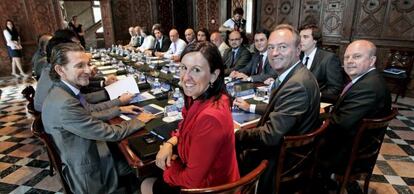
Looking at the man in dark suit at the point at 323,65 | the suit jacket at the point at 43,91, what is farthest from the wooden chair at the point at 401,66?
the suit jacket at the point at 43,91

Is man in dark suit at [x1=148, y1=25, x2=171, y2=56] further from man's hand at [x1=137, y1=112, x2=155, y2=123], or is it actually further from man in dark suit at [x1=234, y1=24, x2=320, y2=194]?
man in dark suit at [x1=234, y1=24, x2=320, y2=194]

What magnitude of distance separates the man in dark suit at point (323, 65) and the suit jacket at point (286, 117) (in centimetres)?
106

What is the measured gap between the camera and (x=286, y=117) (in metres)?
1.41

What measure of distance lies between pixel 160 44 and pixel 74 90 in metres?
4.49

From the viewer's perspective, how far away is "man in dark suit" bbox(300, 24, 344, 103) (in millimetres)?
2482

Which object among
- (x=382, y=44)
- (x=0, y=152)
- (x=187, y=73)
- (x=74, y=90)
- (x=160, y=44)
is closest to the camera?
(x=187, y=73)

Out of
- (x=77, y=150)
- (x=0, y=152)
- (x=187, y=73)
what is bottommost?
(x=0, y=152)

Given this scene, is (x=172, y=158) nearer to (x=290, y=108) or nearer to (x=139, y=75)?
(x=290, y=108)

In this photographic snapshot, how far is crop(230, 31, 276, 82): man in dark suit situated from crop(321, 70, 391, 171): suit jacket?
3.85ft

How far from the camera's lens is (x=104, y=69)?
3773 mm

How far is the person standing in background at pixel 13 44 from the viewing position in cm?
651

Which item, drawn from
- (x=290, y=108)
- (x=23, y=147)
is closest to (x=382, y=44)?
(x=290, y=108)

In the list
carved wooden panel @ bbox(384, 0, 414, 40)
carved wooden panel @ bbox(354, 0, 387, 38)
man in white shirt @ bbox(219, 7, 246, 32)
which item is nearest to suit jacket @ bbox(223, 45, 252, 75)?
man in white shirt @ bbox(219, 7, 246, 32)

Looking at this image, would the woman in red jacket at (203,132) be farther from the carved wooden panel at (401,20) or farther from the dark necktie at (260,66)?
the carved wooden panel at (401,20)
